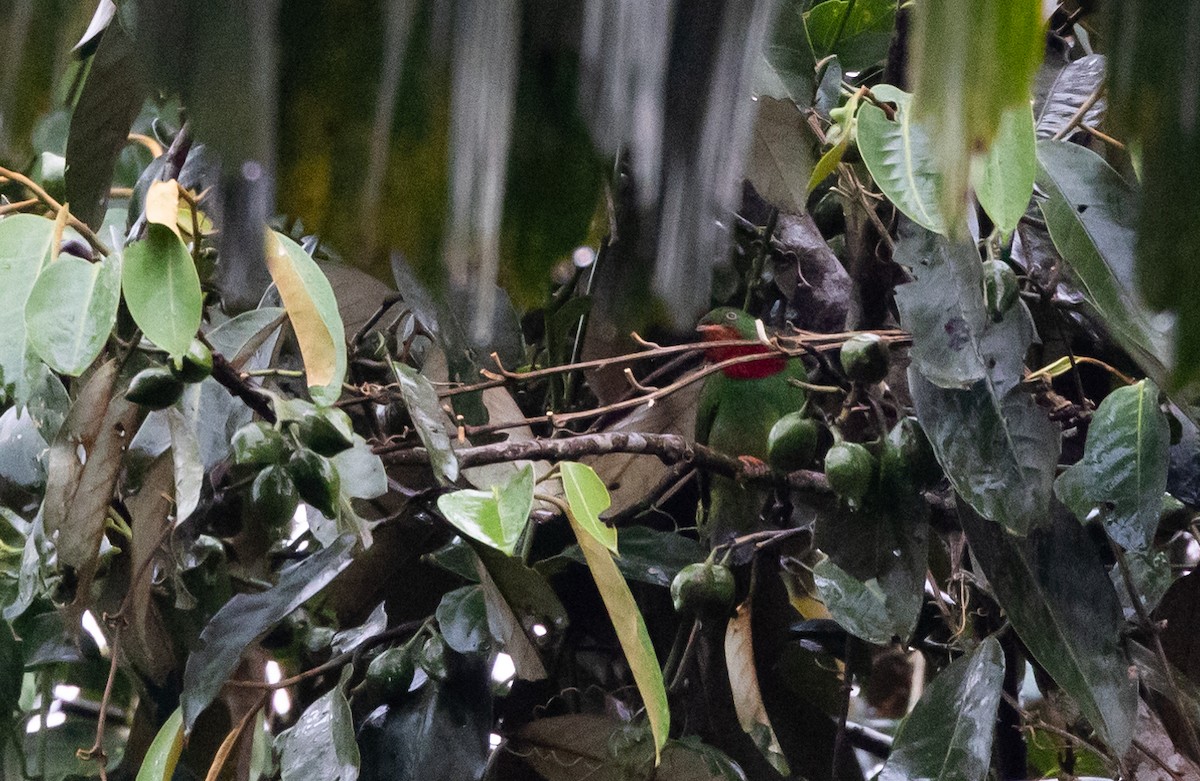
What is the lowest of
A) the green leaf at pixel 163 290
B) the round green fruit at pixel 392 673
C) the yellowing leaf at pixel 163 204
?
the round green fruit at pixel 392 673

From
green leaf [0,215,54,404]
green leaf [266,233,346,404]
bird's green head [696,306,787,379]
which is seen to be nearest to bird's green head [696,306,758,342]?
bird's green head [696,306,787,379]

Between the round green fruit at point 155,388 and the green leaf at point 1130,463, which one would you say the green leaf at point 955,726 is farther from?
the round green fruit at point 155,388

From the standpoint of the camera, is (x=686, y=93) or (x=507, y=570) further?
(x=507, y=570)

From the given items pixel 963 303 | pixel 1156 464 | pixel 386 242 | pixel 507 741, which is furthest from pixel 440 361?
pixel 386 242

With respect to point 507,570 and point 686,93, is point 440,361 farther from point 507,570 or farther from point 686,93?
point 686,93

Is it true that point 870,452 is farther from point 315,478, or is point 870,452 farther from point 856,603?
point 315,478

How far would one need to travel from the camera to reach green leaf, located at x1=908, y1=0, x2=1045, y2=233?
0.25 m

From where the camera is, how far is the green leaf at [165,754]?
35.9 inches

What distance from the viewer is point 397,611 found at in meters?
1.19

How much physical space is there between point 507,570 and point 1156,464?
20.6 inches

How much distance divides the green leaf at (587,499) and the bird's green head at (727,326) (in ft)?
1.67

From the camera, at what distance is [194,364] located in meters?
0.83

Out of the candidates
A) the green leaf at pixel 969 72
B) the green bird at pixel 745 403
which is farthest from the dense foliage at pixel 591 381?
the green bird at pixel 745 403

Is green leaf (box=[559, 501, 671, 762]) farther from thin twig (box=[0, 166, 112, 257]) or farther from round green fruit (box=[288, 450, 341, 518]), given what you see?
thin twig (box=[0, 166, 112, 257])
